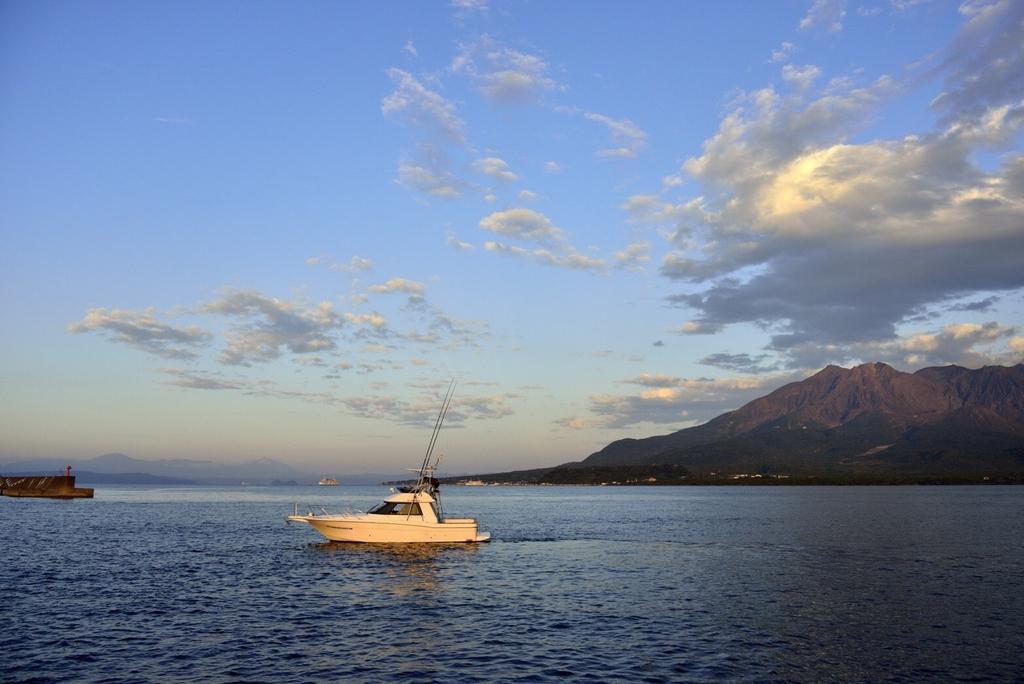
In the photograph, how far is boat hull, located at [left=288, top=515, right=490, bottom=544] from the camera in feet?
174

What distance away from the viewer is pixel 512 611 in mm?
31031

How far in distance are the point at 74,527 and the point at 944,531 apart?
88.2 meters

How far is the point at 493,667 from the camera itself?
22.3 m

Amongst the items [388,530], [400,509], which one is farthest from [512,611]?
[400,509]

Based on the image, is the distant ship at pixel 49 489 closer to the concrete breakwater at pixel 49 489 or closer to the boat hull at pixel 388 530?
the concrete breakwater at pixel 49 489

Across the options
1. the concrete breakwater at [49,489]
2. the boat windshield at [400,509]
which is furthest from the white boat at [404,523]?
the concrete breakwater at [49,489]

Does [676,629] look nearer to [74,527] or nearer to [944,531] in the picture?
[944,531]

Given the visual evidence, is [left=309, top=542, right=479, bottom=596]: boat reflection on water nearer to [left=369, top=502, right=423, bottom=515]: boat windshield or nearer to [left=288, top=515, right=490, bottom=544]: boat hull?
[left=288, top=515, right=490, bottom=544]: boat hull

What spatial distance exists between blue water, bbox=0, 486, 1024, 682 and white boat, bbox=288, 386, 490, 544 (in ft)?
4.94

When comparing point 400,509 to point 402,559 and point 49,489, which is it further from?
point 49,489

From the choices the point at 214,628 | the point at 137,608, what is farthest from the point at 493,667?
the point at 137,608

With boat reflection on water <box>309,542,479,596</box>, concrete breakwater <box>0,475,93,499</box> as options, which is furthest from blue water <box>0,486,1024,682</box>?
concrete breakwater <box>0,475,93,499</box>

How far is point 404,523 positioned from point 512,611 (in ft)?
77.1

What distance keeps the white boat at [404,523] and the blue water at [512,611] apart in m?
1.51
